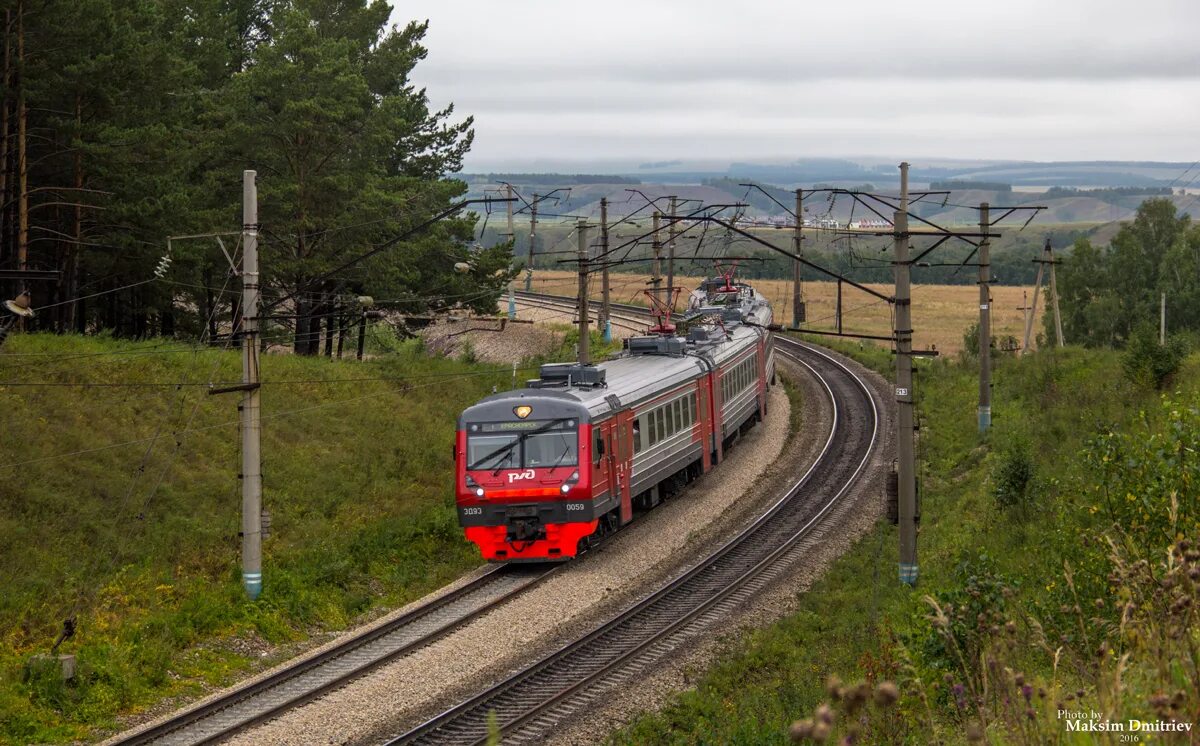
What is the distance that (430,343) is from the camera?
5269 centimetres

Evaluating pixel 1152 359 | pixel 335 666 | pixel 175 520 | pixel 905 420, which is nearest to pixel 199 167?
pixel 175 520

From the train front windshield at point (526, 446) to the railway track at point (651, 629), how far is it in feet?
9.49

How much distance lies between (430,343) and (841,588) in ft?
114

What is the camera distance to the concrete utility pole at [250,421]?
19.2 metres

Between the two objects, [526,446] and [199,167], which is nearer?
[526,446]

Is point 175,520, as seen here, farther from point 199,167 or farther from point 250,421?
point 199,167

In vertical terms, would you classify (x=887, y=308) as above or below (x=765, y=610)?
above

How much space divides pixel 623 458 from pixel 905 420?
6.12 m

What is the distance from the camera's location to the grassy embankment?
235 inches

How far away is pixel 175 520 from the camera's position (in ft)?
69.9

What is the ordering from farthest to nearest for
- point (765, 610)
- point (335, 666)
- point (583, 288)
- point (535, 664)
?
point (583, 288) → point (765, 610) → point (335, 666) → point (535, 664)

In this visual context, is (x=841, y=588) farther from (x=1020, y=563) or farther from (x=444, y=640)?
(x=444, y=640)

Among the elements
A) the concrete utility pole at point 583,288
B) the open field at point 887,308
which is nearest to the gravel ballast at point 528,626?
the concrete utility pole at point 583,288

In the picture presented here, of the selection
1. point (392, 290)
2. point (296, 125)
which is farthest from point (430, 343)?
point (296, 125)
